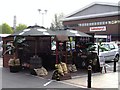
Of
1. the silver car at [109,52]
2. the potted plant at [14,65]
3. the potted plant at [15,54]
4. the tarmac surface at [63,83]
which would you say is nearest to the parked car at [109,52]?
the silver car at [109,52]

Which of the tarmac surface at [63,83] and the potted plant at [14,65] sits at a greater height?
the potted plant at [14,65]

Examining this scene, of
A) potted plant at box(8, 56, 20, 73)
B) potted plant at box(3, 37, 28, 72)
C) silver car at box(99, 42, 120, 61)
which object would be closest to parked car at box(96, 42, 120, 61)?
silver car at box(99, 42, 120, 61)

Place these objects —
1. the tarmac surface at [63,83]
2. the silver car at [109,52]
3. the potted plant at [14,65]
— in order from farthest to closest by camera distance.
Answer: the silver car at [109,52] < the potted plant at [14,65] < the tarmac surface at [63,83]

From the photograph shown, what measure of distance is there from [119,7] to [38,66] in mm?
40788

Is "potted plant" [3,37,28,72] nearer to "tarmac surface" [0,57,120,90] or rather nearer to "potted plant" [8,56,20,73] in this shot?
"potted plant" [8,56,20,73]

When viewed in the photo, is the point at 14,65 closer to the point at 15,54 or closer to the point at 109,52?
the point at 15,54

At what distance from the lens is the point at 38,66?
12461mm

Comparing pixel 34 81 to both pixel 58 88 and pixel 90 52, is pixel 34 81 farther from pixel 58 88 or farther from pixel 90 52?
pixel 90 52

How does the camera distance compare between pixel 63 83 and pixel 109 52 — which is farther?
pixel 109 52

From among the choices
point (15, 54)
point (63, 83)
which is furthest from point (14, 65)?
point (63, 83)

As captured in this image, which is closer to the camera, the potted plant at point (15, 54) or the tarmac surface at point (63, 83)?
the tarmac surface at point (63, 83)

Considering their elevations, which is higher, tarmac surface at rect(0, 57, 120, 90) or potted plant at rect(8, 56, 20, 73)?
potted plant at rect(8, 56, 20, 73)

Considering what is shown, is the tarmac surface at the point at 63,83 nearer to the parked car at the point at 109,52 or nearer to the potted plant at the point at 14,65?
the potted plant at the point at 14,65

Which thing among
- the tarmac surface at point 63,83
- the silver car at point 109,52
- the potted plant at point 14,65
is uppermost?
the silver car at point 109,52
